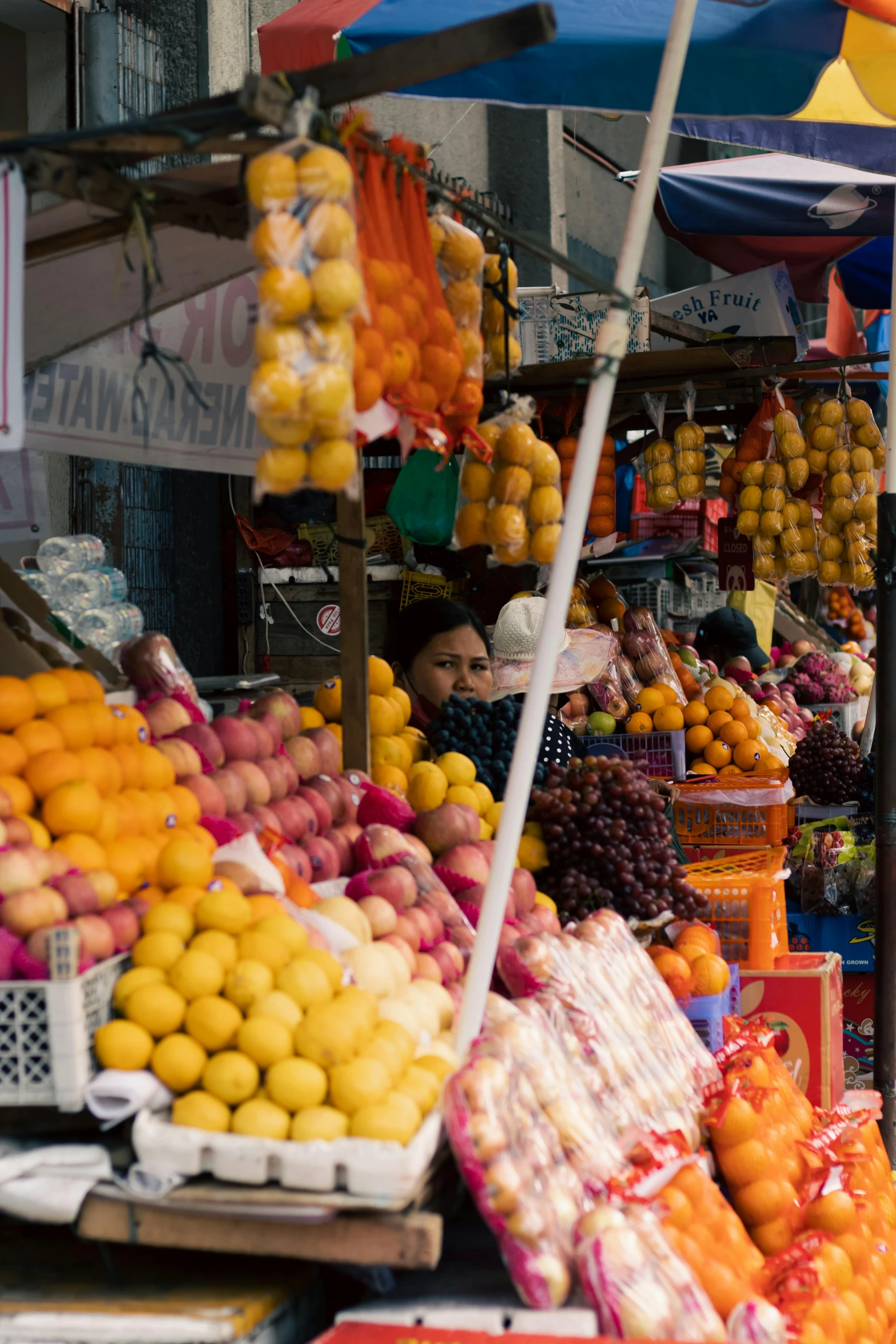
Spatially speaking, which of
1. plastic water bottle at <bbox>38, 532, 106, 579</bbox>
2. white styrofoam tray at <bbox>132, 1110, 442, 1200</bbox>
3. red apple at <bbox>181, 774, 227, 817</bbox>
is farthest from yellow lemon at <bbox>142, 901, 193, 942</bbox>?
plastic water bottle at <bbox>38, 532, 106, 579</bbox>

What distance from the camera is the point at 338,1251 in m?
2.02

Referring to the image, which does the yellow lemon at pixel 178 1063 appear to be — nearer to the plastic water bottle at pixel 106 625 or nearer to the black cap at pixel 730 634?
the plastic water bottle at pixel 106 625

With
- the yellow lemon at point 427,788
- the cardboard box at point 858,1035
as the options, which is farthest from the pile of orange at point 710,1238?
the cardboard box at point 858,1035

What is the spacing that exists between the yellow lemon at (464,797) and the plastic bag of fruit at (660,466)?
8.66ft

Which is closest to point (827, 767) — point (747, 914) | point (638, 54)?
point (747, 914)

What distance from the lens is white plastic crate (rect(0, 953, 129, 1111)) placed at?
203 centimetres

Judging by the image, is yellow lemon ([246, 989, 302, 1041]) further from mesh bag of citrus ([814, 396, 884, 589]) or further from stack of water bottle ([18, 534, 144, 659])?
mesh bag of citrus ([814, 396, 884, 589])

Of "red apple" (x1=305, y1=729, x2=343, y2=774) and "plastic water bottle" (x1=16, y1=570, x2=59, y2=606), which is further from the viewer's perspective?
"plastic water bottle" (x1=16, y1=570, x2=59, y2=606)

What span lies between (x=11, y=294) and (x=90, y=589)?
182 cm

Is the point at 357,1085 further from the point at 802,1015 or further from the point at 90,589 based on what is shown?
the point at 90,589

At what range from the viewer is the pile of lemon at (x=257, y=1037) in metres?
2.06

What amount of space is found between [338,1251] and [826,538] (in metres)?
4.55

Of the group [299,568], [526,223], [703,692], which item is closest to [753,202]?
[703,692]

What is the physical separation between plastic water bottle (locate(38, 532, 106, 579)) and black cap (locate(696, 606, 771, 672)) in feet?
18.4
